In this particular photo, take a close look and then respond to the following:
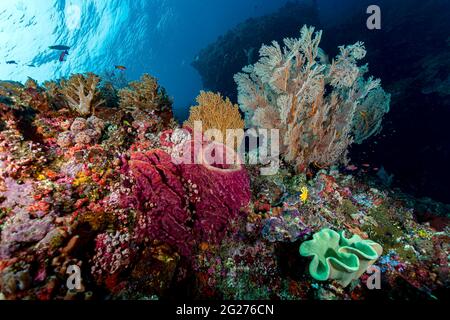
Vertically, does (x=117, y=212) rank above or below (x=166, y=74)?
below

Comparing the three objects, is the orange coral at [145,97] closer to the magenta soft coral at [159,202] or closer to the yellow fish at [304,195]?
the magenta soft coral at [159,202]

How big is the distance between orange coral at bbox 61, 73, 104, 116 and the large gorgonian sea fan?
3.10m

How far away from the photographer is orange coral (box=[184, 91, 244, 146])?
4.70 m

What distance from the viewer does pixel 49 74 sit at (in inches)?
1406

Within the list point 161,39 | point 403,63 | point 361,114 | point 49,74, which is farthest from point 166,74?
point 361,114

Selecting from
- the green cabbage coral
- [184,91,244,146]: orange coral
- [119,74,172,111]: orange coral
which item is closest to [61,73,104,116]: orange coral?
[119,74,172,111]: orange coral

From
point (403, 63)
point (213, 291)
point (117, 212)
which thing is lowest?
point (213, 291)

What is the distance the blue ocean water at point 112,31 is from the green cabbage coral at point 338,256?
1561 centimetres

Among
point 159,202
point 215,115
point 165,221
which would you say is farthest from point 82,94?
point 165,221

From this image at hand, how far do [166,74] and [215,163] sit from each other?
7680 centimetres

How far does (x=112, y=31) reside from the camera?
3719 cm

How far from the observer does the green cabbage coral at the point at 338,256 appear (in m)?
2.56

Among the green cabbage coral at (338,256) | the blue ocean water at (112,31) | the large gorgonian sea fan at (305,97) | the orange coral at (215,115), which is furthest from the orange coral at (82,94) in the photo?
the blue ocean water at (112,31)
